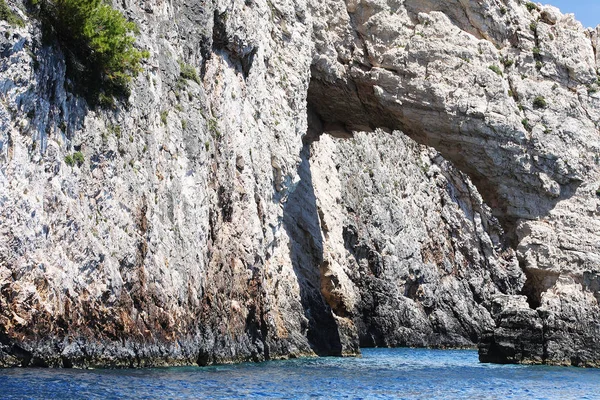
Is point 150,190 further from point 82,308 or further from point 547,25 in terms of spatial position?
point 547,25

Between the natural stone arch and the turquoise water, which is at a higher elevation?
the natural stone arch

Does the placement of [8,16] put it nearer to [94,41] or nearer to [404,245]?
[94,41]

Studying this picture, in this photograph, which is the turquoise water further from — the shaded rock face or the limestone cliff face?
the shaded rock face

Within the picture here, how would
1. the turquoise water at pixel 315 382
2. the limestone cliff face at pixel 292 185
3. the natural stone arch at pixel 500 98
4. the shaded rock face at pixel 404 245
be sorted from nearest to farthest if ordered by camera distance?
the turquoise water at pixel 315 382 < the limestone cliff face at pixel 292 185 < the natural stone arch at pixel 500 98 < the shaded rock face at pixel 404 245

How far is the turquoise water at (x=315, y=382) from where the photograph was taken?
57.7ft

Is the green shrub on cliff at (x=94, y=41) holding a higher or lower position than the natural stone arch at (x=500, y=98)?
lower

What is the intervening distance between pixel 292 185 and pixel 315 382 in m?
16.1

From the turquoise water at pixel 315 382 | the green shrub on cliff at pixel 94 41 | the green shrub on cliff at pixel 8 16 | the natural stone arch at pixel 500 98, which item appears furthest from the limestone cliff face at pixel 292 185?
the turquoise water at pixel 315 382

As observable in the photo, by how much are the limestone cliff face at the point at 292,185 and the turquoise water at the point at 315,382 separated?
1.32m

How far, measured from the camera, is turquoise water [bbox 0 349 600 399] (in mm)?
17594

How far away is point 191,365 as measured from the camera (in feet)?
86.1

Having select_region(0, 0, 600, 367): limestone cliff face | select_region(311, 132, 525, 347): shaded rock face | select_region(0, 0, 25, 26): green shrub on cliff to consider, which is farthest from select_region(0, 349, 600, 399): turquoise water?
select_region(311, 132, 525, 347): shaded rock face

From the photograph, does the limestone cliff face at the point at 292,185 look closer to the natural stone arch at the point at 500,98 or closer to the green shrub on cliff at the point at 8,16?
Result: the natural stone arch at the point at 500,98

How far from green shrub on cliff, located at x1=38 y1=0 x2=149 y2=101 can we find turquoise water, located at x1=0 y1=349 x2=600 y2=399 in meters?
8.15
